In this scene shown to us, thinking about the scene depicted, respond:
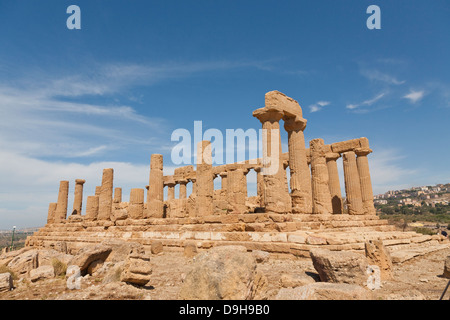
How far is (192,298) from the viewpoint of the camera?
421cm

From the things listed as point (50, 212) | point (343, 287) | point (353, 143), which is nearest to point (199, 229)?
point (343, 287)

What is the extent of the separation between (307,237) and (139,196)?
12779 mm

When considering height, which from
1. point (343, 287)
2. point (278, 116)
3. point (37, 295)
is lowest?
point (37, 295)

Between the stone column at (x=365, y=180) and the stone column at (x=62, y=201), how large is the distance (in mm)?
24935

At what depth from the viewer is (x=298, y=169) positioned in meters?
13.4

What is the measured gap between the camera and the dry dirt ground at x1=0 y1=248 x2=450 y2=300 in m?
5.04

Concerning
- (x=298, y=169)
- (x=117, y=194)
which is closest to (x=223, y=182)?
(x=117, y=194)

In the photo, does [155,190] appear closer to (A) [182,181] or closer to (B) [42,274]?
(A) [182,181]

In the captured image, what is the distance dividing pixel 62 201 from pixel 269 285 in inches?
1027

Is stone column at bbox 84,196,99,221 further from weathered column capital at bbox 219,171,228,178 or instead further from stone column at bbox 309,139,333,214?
stone column at bbox 309,139,333,214

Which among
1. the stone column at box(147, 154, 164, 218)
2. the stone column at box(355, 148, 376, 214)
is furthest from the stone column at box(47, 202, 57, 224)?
the stone column at box(355, 148, 376, 214)

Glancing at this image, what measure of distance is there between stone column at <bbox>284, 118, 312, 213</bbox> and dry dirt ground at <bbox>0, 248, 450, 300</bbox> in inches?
182

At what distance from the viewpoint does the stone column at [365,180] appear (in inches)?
726

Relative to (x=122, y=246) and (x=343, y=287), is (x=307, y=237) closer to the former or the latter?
(x=343, y=287)
